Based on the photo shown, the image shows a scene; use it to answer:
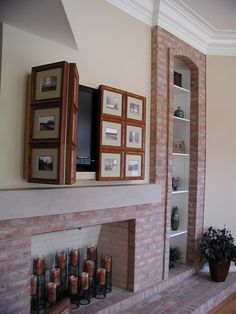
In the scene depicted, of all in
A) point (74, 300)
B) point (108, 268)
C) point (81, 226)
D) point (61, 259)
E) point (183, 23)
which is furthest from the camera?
point (183, 23)

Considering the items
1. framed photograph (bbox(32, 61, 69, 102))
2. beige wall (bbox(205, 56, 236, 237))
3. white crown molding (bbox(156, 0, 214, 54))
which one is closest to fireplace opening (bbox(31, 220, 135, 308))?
framed photograph (bbox(32, 61, 69, 102))

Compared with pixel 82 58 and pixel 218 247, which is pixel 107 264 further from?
pixel 82 58

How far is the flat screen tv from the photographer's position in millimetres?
2709

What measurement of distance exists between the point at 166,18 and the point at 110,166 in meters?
1.97

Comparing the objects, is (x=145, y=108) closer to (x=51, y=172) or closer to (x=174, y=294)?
(x=51, y=172)

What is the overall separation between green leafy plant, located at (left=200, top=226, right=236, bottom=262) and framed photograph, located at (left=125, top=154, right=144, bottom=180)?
1519mm

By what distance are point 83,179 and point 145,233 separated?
1.06 m

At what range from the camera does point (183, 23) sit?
150 inches

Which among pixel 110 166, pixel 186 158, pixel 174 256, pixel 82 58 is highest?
pixel 82 58

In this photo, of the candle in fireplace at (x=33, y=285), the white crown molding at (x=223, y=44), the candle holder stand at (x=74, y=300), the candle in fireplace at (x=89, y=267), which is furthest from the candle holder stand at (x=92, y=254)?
the white crown molding at (x=223, y=44)

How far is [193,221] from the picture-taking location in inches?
164

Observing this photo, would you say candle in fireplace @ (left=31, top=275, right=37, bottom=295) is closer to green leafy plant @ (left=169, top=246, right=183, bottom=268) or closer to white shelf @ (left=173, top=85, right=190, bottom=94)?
green leafy plant @ (left=169, top=246, right=183, bottom=268)

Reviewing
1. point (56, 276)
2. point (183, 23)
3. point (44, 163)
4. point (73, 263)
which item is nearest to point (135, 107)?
point (44, 163)

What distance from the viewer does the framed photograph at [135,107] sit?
311 cm
